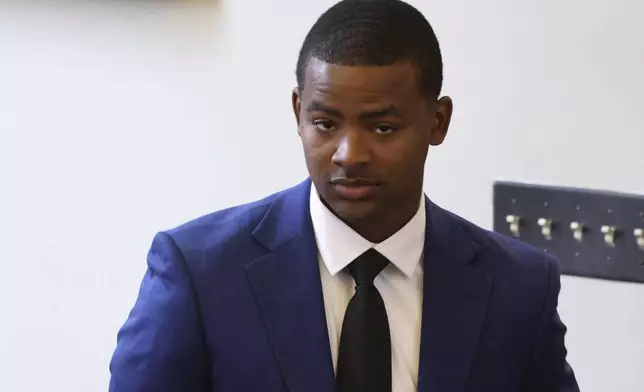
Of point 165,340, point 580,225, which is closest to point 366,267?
point 165,340

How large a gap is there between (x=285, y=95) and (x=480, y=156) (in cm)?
34

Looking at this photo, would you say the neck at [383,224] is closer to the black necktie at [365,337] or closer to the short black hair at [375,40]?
the black necktie at [365,337]

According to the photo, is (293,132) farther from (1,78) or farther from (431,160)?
(1,78)

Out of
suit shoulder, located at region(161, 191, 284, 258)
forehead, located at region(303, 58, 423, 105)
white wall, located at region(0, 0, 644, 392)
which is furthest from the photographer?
white wall, located at region(0, 0, 644, 392)

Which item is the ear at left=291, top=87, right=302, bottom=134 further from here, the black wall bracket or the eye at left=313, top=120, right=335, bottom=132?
the black wall bracket

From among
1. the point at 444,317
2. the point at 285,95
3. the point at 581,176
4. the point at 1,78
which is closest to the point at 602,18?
the point at 581,176

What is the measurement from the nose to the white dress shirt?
0.39ft

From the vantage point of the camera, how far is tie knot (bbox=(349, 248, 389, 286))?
1056 millimetres

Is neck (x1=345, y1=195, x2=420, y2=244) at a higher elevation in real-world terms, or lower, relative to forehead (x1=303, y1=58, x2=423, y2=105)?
lower

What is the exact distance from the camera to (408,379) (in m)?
1.06

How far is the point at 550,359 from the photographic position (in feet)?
3.67

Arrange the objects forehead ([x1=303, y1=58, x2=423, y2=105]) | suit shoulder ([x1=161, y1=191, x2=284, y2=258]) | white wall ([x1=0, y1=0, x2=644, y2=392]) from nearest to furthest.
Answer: forehead ([x1=303, y1=58, x2=423, y2=105])
suit shoulder ([x1=161, y1=191, x2=284, y2=258])
white wall ([x1=0, y1=0, x2=644, y2=392])

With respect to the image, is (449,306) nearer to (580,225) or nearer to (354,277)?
(354,277)

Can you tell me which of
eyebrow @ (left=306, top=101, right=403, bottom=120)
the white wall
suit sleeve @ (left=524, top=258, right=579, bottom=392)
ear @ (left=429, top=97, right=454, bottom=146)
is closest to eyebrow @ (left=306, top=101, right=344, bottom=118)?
eyebrow @ (left=306, top=101, right=403, bottom=120)
